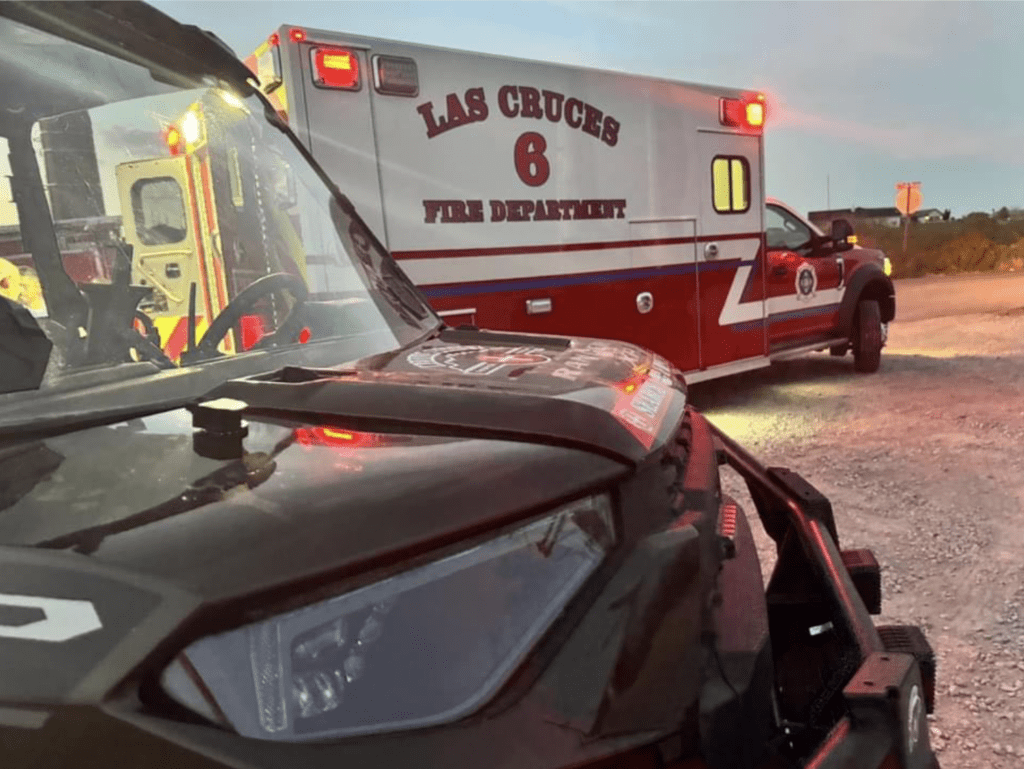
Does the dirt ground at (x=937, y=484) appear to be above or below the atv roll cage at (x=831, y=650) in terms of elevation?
below

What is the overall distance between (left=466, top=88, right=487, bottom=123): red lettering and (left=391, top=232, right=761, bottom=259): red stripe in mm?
911

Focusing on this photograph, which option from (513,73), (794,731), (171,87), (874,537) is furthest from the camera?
(513,73)

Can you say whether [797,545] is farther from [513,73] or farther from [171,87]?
[513,73]

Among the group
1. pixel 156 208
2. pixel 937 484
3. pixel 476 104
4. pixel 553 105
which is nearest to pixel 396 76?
pixel 476 104

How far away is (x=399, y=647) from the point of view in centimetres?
112

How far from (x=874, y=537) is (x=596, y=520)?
3834mm

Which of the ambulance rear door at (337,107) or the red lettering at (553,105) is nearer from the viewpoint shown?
the ambulance rear door at (337,107)

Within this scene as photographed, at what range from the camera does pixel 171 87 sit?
2250mm

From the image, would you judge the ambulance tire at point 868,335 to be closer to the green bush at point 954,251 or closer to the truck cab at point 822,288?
the truck cab at point 822,288

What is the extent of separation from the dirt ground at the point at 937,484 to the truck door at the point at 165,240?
2.75 m

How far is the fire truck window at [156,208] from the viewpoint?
212 centimetres

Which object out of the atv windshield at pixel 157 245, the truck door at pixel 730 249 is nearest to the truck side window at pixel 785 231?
the truck door at pixel 730 249

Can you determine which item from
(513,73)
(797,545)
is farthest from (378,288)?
(513,73)

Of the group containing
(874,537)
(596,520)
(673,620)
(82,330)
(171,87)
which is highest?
(171,87)
